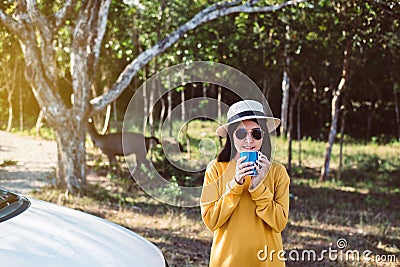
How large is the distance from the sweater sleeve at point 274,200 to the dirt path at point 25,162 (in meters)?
5.85

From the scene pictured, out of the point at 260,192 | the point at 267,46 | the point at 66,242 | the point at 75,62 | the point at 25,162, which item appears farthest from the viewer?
the point at 25,162

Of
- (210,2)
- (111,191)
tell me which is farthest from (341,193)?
(210,2)

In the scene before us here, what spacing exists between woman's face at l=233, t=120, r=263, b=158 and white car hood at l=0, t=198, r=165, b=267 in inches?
25.8

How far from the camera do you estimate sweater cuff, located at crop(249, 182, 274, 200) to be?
2.50m

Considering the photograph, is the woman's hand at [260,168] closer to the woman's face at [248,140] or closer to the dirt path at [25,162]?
the woman's face at [248,140]

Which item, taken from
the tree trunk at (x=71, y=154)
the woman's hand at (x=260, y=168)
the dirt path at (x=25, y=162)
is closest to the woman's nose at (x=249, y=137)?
the woman's hand at (x=260, y=168)

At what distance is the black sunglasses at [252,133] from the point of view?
259 centimetres

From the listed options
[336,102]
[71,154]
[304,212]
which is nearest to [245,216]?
[304,212]

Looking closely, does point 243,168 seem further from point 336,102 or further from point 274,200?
point 336,102

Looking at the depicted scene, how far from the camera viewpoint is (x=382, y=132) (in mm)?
16078

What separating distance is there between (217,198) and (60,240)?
2.42 feet

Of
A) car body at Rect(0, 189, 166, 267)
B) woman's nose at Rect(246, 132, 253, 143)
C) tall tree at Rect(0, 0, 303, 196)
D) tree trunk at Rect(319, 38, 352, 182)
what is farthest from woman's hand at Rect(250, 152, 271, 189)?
tree trunk at Rect(319, 38, 352, 182)

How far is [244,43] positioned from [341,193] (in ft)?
11.5

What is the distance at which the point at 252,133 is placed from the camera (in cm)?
259
